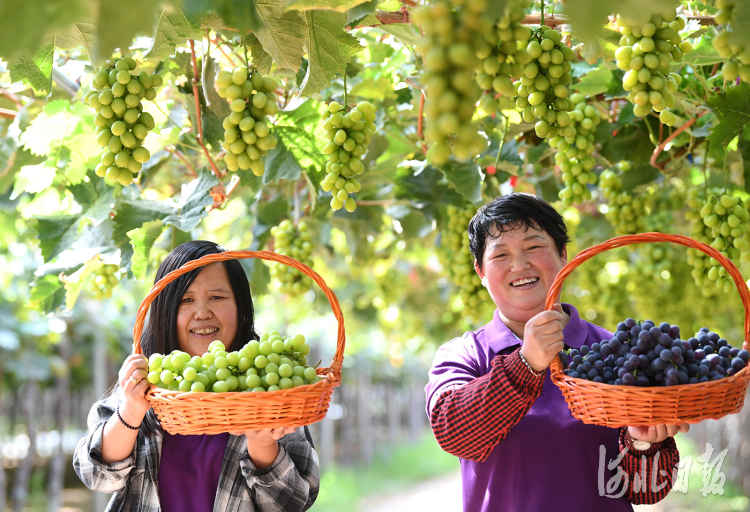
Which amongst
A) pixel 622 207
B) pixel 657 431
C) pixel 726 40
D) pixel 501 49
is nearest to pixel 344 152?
pixel 501 49

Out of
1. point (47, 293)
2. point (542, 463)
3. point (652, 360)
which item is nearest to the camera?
point (652, 360)

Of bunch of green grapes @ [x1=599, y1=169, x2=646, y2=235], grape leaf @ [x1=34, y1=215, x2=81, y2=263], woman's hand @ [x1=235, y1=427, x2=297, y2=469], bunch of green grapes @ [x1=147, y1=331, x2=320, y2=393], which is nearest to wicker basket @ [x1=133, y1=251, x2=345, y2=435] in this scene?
bunch of green grapes @ [x1=147, y1=331, x2=320, y2=393]

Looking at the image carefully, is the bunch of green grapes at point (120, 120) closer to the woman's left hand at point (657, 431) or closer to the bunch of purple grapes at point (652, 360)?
the bunch of purple grapes at point (652, 360)

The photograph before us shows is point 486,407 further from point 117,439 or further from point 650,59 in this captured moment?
point 117,439

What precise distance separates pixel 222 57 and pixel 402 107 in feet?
2.42

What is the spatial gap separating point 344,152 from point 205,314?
69 centimetres

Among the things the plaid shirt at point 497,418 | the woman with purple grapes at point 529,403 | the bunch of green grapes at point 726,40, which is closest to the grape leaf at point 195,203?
the woman with purple grapes at point 529,403

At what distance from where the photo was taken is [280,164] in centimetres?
207

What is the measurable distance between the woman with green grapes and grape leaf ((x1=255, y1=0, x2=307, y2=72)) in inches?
28.7

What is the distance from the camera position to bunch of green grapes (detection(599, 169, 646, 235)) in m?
2.76

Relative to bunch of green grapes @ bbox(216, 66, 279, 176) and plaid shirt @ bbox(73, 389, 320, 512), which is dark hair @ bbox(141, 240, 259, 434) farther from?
bunch of green grapes @ bbox(216, 66, 279, 176)

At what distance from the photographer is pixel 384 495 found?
40.2 ft

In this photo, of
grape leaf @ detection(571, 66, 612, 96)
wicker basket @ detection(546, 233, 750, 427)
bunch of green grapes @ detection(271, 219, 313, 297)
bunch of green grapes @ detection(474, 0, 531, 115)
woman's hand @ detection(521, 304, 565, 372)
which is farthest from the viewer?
bunch of green grapes @ detection(271, 219, 313, 297)

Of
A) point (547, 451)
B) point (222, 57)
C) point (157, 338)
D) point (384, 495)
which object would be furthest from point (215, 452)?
point (384, 495)
